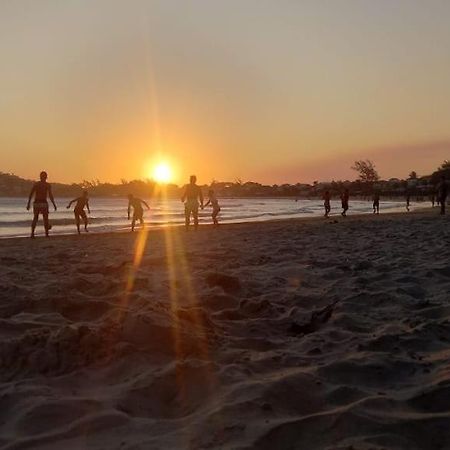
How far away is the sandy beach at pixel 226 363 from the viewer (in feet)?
8.34

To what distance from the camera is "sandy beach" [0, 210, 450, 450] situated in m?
2.54

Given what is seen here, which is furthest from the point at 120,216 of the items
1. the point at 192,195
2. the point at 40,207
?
the point at 40,207

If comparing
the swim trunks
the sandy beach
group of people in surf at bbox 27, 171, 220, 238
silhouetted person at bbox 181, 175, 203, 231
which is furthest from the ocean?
the sandy beach

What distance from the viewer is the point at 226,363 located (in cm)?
349

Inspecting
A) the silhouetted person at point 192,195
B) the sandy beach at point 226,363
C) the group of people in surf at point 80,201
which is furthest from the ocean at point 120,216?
the sandy beach at point 226,363

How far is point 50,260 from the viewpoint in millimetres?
8781

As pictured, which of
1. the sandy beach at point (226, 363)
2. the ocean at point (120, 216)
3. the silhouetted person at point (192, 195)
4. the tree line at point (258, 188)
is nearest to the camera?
the sandy beach at point (226, 363)

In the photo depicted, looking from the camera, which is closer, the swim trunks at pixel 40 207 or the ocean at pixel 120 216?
the swim trunks at pixel 40 207

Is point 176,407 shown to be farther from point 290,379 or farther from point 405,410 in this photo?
point 405,410

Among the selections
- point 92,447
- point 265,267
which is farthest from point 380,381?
point 265,267

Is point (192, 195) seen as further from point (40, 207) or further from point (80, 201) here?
point (80, 201)

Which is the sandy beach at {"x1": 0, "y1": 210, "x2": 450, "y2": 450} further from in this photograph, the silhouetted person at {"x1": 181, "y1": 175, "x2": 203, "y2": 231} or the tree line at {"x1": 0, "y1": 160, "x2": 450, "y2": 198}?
the tree line at {"x1": 0, "y1": 160, "x2": 450, "y2": 198}

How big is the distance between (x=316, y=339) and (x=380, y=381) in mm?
848

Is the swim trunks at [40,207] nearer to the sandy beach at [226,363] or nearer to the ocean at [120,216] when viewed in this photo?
the ocean at [120,216]
